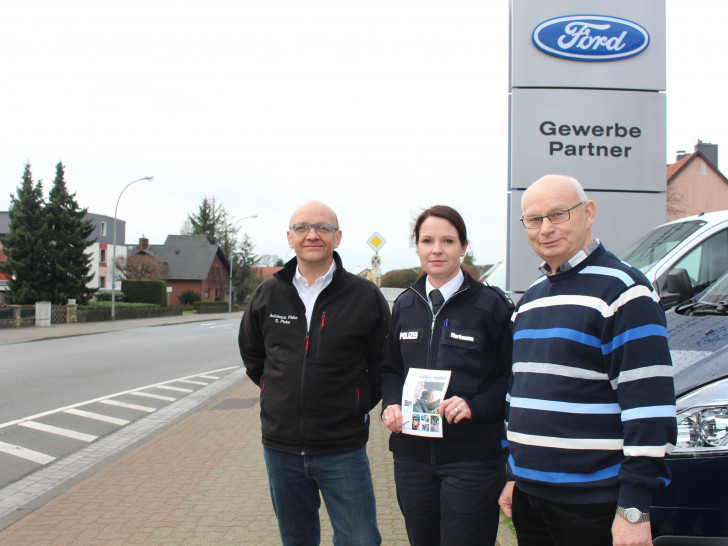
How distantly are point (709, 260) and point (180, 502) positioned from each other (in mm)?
4658

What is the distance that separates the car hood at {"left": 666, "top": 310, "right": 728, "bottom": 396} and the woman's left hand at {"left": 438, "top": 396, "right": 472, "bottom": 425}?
3.06 ft

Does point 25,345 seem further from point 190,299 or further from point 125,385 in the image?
point 190,299

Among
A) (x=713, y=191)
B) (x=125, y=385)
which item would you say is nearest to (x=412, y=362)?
(x=125, y=385)

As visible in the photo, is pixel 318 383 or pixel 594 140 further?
pixel 594 140

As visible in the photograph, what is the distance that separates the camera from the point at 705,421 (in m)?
2.56

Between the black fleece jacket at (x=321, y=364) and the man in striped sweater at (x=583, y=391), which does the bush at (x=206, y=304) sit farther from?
the man in striped sweater at (x=583, y=391)

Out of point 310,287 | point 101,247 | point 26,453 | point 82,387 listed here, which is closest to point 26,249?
point 82,387

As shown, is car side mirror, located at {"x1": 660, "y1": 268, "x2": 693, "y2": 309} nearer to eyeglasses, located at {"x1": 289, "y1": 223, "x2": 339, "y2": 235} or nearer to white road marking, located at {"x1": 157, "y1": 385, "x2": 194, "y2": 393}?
eyeglasses, located at {"x1": 289, "y1": 223, "x2": 339, "y2": 235}

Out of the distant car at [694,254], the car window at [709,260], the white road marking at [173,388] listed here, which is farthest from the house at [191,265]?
the car window at [709,260]

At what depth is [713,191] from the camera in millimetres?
44094

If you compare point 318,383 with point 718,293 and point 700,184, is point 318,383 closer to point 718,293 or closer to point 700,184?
point 718,293

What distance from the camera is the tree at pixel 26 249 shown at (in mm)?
36375

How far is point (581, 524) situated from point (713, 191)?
159 feet

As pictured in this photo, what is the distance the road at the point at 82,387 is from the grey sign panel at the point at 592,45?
6683mm
